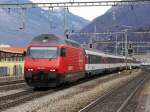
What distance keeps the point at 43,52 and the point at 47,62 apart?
2.50ft

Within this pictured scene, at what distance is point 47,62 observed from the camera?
101 ft

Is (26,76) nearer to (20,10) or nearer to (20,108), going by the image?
(20,108)

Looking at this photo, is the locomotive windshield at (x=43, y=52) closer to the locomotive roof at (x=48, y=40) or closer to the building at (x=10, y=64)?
the locomotive roof at (x=48, y=40)

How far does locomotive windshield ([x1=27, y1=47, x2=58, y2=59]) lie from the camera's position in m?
31.1

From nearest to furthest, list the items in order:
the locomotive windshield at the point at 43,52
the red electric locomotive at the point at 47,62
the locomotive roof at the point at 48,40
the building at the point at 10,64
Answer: the red electric locomotive at the point at 47,62 → the locomotive windshield at the point at 43,52 → the locomotive roof at the point at 48,40 → the building at the point at 10,64

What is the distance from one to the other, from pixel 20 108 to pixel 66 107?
6.53 feet

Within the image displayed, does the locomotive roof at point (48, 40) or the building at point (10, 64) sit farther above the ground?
the locomotive roof at point (48, 40)

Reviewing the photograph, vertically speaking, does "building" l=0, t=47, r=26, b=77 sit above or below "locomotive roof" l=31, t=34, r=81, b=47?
below

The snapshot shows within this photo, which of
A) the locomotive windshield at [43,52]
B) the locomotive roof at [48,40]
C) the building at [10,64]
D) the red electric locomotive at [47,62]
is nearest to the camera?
the red electric locomotive at [47,62]

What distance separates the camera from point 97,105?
22.1 m

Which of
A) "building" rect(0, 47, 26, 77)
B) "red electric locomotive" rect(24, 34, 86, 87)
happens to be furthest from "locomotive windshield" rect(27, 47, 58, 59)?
"building" rect(0, 47, 26, 77)

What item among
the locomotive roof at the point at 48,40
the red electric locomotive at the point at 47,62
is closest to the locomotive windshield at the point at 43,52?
the red electric locomotive at the point at 47,62

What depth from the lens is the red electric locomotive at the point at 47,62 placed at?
30.6m

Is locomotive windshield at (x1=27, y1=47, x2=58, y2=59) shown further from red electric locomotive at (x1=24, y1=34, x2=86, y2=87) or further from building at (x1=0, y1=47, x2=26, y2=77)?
building at (x1=0, y1=47, x2=26, y2=77)
